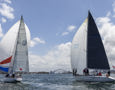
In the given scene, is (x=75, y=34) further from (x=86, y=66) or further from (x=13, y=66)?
(x=13, y=66)

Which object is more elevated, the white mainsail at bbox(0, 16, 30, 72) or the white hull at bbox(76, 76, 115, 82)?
the white mainsail at bbox(0, 16, 30, 72)

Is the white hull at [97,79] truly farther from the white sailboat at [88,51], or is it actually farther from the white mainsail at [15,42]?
the white mainsail at [15,42]

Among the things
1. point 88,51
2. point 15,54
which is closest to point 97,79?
point 88,51

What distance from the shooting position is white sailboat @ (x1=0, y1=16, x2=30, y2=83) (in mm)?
30167

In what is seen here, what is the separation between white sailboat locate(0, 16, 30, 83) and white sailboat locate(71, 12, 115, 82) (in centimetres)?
986

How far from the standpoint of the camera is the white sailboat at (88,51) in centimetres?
3297

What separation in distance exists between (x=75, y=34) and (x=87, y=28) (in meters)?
2.79

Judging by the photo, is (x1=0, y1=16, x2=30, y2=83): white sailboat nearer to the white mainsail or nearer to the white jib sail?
the white mainsail

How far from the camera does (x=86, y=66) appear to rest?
32.6m

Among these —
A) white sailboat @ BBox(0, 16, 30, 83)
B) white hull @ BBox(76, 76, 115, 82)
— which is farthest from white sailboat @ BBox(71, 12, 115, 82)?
white sailboat @ BBox(0, 16, 30, 83)

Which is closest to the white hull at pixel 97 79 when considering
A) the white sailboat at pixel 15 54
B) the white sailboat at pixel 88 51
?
the white sailboat at pixel 88 51

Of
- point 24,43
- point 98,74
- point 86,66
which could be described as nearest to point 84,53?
point 86,66

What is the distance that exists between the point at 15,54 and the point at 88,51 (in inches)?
559

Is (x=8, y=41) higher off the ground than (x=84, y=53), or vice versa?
(x=8, y=41)
